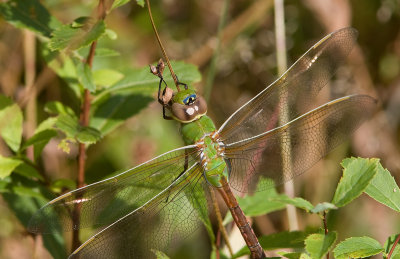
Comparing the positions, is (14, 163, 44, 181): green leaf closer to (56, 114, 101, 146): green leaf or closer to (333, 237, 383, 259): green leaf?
(56, 114, 101, 146): green leaf

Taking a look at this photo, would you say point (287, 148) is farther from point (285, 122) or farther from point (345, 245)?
point (345, 245)

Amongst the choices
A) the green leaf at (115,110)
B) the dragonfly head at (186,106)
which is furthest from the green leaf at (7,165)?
the dragonfly head at (186,106)

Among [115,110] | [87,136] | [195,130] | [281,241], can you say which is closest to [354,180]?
[281,241]

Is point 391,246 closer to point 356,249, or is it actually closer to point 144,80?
point 356,249

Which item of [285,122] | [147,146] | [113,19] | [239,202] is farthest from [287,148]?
[113,19]

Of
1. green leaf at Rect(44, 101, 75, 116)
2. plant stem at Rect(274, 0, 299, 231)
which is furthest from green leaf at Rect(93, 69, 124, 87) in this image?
plant stem at Rect(274, 0, 299, 231)

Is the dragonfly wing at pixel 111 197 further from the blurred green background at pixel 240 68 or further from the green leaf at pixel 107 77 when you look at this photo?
the blurred green background at pixel 240 68
